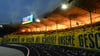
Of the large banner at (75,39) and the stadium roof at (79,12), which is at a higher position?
the stadium roof at (79,12)

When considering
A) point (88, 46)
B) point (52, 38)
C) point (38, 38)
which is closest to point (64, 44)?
point (52, 38)

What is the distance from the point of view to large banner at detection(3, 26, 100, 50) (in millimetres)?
9087

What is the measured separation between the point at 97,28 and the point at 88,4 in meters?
6.63

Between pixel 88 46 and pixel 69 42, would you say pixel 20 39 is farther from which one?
pixel 88 46

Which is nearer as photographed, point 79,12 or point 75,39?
point 75,39

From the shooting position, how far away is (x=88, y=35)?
992 centimetres

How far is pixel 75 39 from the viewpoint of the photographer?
12344 millimetres

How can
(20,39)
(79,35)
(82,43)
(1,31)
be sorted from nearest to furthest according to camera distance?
(82,43) → (79,35) → (20,39) → (1,31)

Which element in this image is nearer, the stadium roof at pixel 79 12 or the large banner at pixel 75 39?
the large banner at pixel 75 39

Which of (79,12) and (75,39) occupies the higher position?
(79,12)

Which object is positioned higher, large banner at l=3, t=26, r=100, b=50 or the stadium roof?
the stadium roof

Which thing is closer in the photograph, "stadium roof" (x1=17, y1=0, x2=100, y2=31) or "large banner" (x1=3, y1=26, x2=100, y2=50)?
"large banner" (x1=3, y1=26, x2=100, y2=50)

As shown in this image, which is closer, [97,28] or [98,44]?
[98,44]

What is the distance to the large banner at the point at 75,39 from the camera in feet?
29.8
